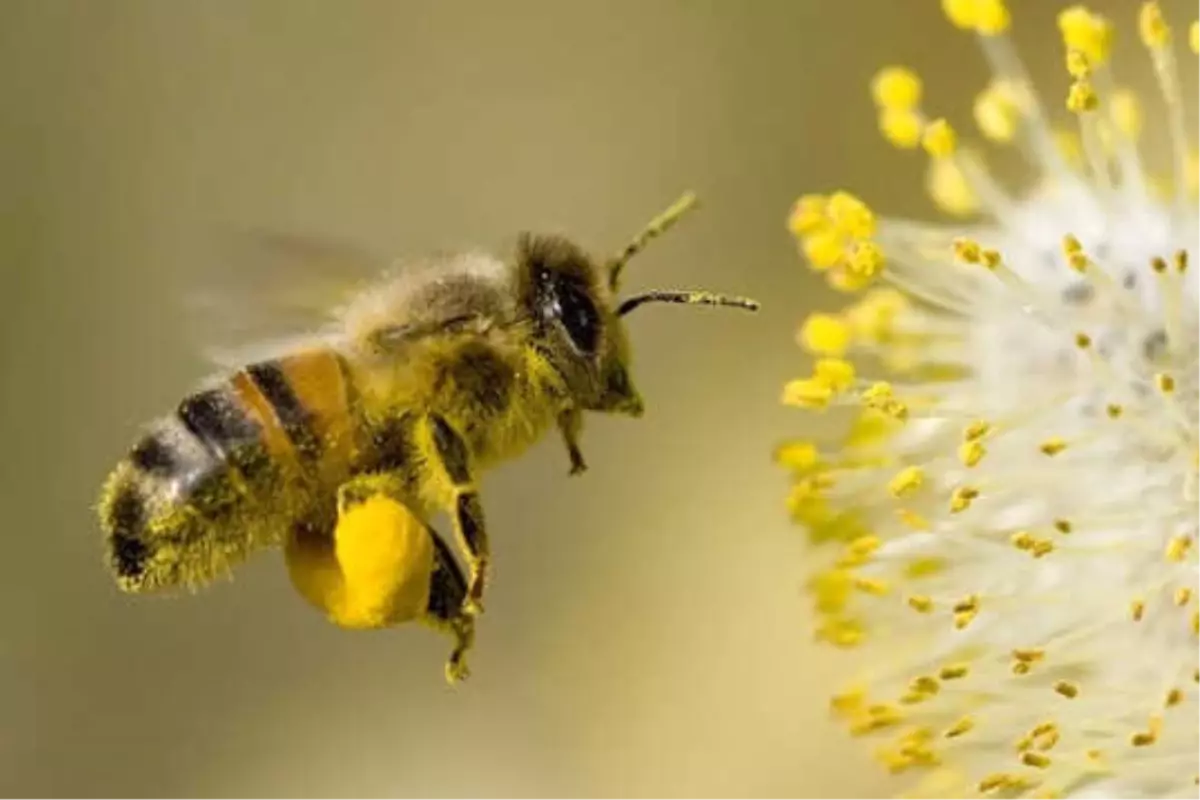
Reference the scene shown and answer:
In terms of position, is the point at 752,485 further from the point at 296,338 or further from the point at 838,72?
the point at 296,338

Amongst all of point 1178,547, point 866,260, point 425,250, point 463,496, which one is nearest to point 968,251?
point 866,260

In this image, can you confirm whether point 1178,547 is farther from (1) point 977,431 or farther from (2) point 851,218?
(2) point 851,218

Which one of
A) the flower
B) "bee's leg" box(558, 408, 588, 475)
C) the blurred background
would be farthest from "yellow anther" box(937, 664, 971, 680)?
the blurred background

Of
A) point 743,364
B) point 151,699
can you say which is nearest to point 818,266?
point 743,364

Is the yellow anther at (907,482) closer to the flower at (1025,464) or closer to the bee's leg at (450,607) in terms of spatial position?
the flower at (1025,464)

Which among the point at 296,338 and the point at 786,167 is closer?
the point at 296,338
